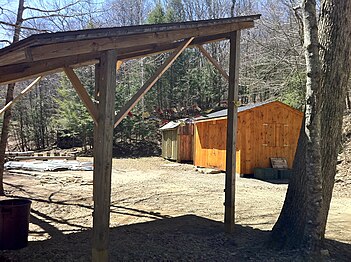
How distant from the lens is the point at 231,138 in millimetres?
5004

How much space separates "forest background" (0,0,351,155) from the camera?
1620 centimetres

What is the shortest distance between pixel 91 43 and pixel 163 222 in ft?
10.8

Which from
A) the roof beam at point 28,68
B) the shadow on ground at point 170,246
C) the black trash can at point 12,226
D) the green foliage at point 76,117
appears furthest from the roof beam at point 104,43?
the green foliage at point 76,117

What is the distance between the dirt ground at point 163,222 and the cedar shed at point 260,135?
2.34 m

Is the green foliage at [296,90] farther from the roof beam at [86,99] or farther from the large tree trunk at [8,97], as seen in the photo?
the roof beam at [86,99]

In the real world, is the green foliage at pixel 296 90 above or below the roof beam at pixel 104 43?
above

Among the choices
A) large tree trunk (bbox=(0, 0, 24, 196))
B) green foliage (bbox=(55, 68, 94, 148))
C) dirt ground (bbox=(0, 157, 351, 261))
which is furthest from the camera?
green foliage (bbox=(55, 68, 94, 148))

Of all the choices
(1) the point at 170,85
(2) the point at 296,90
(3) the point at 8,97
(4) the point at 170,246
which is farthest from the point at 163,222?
(1) the point at 170,85

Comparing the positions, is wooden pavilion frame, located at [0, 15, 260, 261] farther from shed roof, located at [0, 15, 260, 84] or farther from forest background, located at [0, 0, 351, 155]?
forest background, located at [0, 0, 351, 155]

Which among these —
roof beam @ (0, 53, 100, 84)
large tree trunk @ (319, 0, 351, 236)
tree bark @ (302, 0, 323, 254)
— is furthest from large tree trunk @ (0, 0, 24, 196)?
large tree trunk @ (319, 0, 351, 236)

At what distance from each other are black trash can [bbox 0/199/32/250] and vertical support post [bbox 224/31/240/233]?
107 inches

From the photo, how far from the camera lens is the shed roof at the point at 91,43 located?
3.01 meters

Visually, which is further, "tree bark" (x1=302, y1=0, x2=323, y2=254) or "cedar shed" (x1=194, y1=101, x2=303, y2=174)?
"cedar shed" (x1=194, y1=101, x2=303, y2=174)

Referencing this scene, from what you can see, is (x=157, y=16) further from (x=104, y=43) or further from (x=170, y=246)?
(x=170, y=246)
